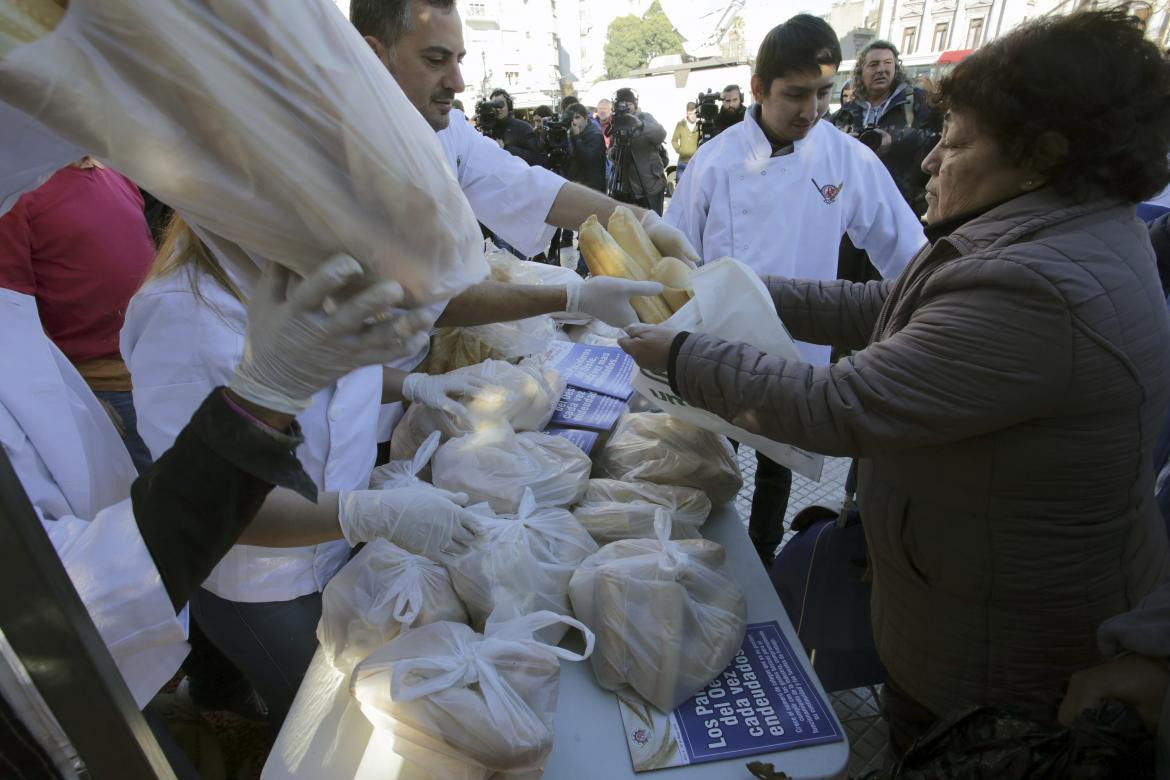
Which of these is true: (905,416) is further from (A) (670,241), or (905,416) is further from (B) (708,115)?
(B) (708,115)

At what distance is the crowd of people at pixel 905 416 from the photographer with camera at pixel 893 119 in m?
2.91

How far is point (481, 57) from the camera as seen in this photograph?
39.5m

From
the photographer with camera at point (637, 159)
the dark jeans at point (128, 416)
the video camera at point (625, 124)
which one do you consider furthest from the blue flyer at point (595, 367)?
the video camera at point (625, 124)

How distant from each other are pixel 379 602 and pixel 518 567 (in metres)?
0.27

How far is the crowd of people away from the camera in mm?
712

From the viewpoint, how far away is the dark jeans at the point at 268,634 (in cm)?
136

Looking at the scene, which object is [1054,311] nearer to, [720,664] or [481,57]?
[720,664]

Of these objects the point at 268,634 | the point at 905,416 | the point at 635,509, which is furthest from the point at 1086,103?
the point at 268,634

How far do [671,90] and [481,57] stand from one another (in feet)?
83.1

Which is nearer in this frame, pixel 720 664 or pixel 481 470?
pixel 720 664

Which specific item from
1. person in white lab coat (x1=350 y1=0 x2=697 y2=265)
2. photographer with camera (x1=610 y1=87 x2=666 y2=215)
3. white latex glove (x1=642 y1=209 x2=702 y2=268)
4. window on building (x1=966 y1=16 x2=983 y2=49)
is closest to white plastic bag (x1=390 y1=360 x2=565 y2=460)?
person in white lab coat (x1=350 y1=0 x2=697 y2=265)

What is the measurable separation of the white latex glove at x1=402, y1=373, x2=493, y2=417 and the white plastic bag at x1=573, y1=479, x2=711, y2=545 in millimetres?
452

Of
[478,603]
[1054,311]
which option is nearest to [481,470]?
[478,603]

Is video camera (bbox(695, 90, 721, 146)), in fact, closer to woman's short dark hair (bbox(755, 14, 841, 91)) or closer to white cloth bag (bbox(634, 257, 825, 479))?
woman's short dark hair (bbox(755, 14, 841, 91))
